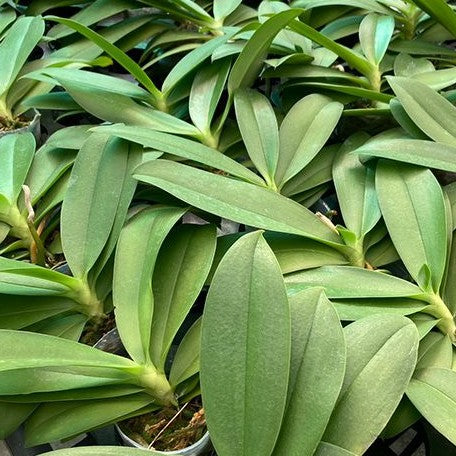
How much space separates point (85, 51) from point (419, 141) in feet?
1.71

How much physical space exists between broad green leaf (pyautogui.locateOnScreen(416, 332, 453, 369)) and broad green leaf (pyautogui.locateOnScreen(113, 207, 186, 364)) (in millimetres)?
220

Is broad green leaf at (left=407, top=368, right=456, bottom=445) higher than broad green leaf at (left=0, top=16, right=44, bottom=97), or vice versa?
broad green leaf at (left=0, top=16, right=44, bottom=97)

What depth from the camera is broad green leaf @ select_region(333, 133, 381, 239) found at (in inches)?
23.7

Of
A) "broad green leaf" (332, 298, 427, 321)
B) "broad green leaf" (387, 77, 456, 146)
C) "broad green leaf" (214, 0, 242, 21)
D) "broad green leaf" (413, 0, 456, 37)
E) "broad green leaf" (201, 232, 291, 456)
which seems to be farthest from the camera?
"broad green leaf" (214, 0, 242, 21)

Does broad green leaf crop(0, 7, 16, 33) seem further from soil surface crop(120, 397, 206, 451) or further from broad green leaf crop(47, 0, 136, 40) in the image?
soil surface crop(120, 397, 206, 451)

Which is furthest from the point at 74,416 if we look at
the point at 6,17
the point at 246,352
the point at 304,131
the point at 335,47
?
the point at 6,17

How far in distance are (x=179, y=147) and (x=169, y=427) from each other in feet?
0.88

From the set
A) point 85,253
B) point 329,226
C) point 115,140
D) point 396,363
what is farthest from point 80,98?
point 396,363

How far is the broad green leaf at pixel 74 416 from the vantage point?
0.50 meters

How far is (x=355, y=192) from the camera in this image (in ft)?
2.08

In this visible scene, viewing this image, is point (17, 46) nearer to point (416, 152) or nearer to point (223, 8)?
point (223, 8)

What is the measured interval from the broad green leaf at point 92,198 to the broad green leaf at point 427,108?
0.94 feet

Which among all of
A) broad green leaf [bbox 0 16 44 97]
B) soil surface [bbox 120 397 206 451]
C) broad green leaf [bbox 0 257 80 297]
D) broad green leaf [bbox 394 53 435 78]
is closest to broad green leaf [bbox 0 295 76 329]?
broad green leaf [bbox 0 257 80 297]

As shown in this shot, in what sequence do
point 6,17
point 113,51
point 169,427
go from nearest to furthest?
point 169,427 → point 113,51 → point 6,17
